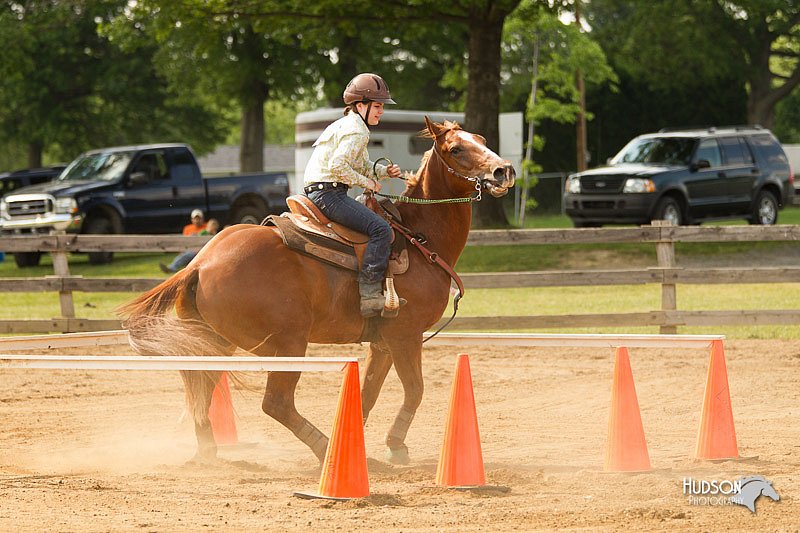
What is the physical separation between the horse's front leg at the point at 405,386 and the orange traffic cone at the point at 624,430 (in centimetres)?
131

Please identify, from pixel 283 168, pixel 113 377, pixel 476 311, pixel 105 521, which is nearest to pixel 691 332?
pixel 476 311

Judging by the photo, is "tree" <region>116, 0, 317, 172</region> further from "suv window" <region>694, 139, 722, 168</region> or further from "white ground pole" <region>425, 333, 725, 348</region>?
"white ground pole" <region>425, 333, 725, 348</region>

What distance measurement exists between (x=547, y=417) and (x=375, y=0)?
15.0 m

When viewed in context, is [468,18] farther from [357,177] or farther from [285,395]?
[285,395]

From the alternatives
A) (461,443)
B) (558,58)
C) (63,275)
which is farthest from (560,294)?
(558,58)

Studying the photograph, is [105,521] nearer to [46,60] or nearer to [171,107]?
[46,60]

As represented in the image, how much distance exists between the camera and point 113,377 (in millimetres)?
11594

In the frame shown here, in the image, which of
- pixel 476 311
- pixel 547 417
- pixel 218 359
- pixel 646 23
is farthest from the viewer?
pixel 646 23

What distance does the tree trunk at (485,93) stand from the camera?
24.0 m

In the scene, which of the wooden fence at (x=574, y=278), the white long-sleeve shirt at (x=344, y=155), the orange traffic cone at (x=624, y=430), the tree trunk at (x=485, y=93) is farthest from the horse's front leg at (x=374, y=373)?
the tree trunk at (x=485, y=93)

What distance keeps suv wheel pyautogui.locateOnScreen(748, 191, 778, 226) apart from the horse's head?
1687 centimetres

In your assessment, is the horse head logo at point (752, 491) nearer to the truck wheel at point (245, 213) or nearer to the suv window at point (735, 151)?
the suv window at point (735, 151)

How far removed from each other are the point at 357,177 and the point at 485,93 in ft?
57.3

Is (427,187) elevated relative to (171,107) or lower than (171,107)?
lower
